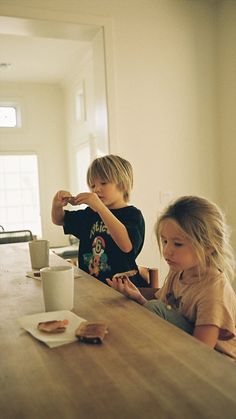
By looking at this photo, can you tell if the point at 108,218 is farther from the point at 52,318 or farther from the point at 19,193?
the point at 19,193

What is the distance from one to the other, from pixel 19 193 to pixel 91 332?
587cm

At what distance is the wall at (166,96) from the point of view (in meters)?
2.88

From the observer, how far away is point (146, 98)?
2.97 meters

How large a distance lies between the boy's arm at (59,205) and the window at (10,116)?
487 centimetres

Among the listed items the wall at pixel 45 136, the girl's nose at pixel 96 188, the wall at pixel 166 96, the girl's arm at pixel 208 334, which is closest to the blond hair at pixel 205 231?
the girl's arm at pixel 208 334

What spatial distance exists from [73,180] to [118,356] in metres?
5.70

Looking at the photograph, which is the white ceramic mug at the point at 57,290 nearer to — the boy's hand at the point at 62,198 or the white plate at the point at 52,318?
the white plate at the point at 52,318

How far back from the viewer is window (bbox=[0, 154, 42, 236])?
6.27m

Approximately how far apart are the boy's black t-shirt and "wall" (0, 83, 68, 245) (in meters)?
4.72

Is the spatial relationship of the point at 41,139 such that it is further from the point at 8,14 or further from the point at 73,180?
the point at 8,14

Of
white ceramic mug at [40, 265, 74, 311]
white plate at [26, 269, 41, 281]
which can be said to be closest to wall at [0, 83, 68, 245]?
white plate at [26, 269, 41, 281]

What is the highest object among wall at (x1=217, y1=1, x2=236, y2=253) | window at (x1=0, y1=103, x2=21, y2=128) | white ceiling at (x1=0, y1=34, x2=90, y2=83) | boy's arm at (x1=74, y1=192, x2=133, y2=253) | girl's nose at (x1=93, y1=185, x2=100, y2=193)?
white ceiling at (x1=0, y1=34, x2=90, y2=83)

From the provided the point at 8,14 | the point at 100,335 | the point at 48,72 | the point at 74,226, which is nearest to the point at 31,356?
the point at 100,335

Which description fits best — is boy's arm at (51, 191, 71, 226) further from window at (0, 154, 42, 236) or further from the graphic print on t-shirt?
window at (0, 154, 42, 236)
